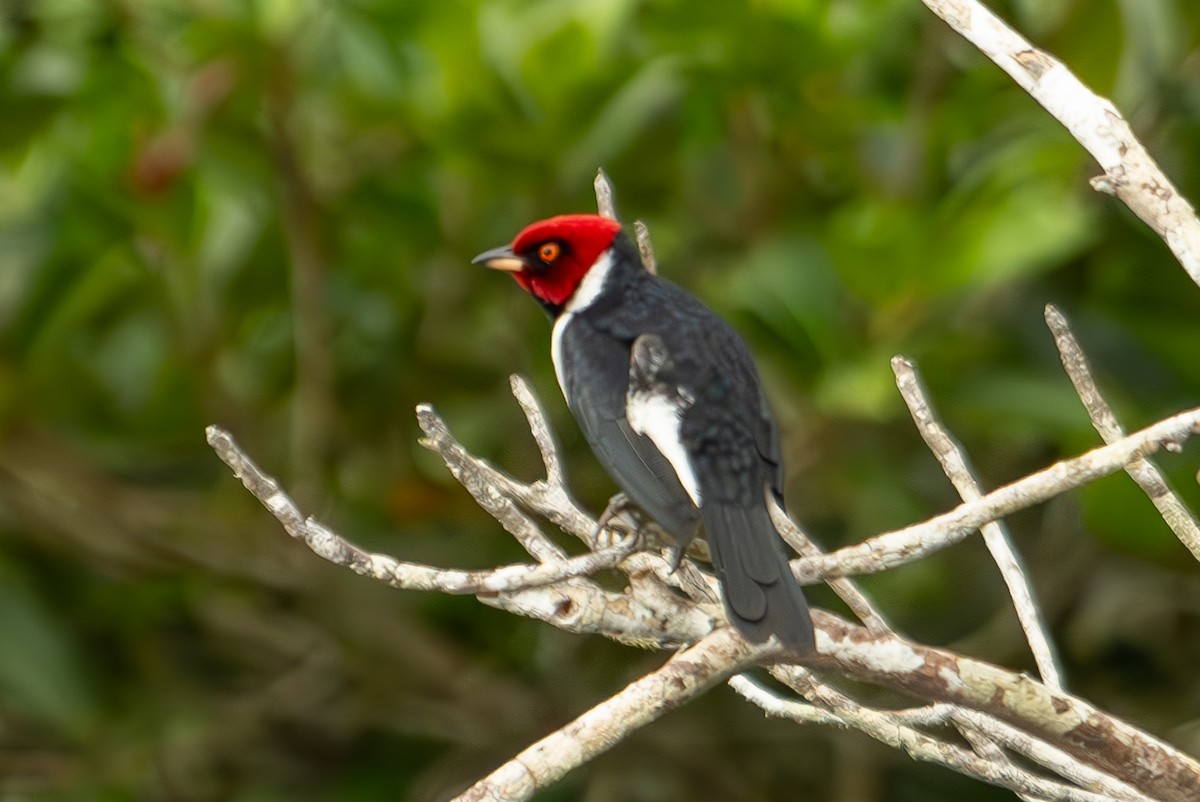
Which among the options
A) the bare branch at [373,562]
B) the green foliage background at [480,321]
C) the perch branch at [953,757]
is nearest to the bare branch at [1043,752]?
the perch branch at [953,757]

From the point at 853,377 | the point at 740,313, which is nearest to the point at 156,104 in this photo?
the point at 740,313

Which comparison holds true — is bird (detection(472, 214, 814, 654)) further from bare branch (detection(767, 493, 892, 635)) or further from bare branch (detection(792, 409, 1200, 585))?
bare branch (detection(792, 409, 1200, 585))

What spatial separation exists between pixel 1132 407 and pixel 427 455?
1673 mm

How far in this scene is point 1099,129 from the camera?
5.86 ft

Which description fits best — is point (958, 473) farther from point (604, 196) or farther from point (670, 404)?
point (604, 196)

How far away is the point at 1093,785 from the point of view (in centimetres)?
188

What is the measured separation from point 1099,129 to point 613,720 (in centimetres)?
83

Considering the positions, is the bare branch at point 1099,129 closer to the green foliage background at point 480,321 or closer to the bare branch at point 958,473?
the bare branch at point 958,473

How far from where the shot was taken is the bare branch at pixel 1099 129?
176cm

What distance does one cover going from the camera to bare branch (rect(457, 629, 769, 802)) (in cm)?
157

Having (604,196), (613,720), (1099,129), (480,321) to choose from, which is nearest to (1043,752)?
(613,720)

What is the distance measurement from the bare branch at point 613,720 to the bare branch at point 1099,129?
2.06ft

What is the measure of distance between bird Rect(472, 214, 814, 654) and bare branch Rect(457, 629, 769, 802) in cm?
17

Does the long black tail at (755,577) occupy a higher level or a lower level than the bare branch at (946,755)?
higher
